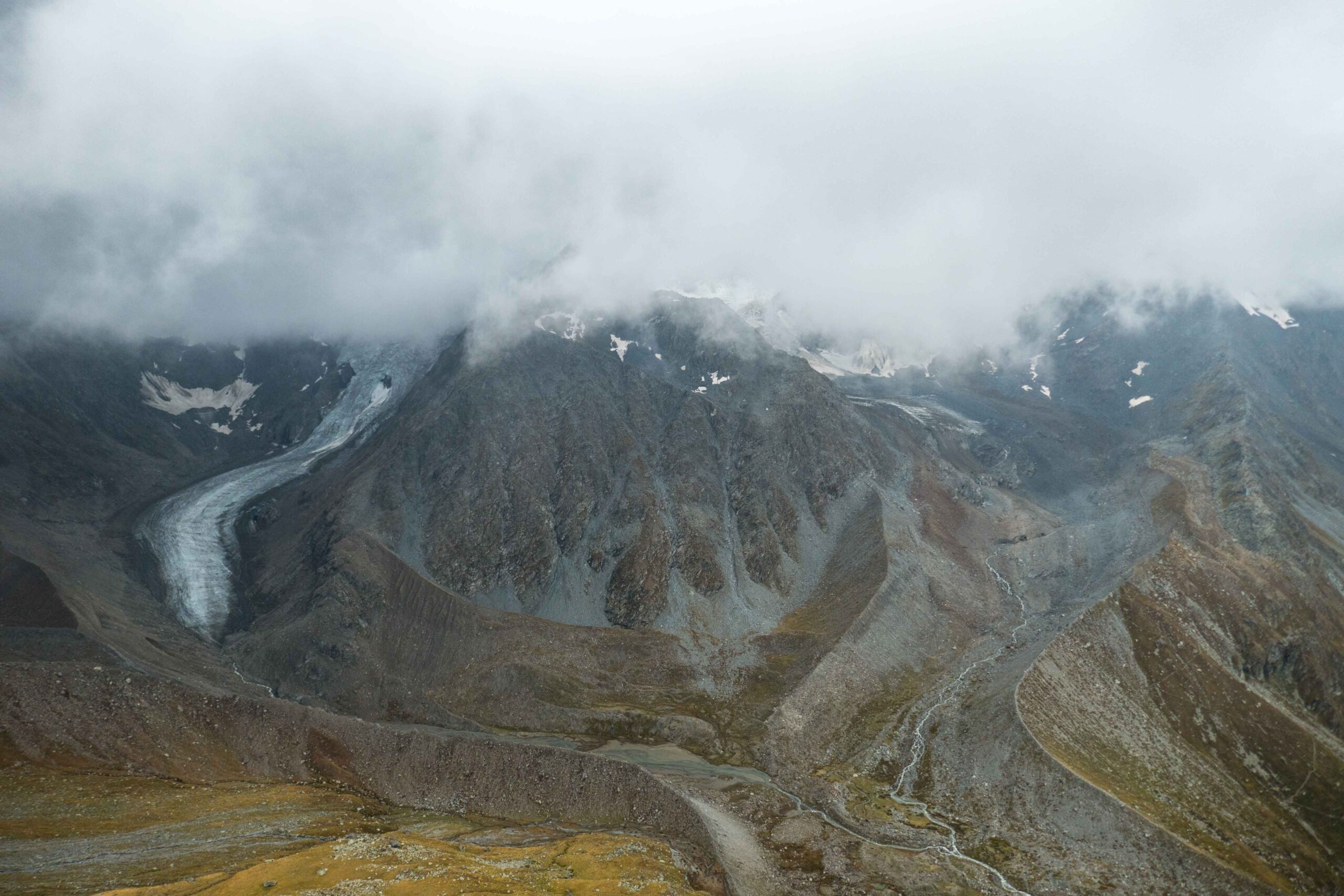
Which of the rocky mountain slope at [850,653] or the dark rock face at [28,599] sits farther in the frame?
the dark rock face at [28,599]

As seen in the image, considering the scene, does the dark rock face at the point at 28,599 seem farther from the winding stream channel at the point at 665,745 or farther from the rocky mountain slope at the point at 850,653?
the winding stream channel at the point at 665,745

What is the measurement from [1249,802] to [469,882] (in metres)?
111

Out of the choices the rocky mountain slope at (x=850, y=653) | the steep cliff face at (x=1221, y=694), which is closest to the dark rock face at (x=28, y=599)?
the rocky mountain slope at (x=850, y=653)

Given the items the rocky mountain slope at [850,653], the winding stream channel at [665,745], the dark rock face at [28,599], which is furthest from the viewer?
the dark rock face at [28,599]

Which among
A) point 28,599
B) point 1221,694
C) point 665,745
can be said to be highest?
point 28,599

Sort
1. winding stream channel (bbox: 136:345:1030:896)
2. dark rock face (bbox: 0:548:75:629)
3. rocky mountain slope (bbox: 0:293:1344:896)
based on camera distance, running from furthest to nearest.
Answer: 1. dark rock face (bbox: 0:548:75:629)
2. winding stream channel (bbox: 136:345:1030:896)
3. rocky mountain slope (bbox: 0:293:1344:896)

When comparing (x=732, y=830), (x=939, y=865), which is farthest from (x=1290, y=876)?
(x=732, y=830)

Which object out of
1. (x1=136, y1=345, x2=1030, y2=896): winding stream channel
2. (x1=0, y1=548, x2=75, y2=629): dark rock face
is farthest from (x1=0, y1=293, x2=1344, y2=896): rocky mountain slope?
(x1=136, y1=345, x2=1030, y2=896): winding stream channel

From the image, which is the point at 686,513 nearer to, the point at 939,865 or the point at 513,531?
the point at 513,531

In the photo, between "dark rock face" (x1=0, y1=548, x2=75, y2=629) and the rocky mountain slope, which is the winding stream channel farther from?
"dark rock face" (x1=0, y1=548, x2=75, y2=629)

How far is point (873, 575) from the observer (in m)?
169

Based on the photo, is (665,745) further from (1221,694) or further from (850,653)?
(1221,694)

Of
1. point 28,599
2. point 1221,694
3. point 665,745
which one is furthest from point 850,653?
point 28,599

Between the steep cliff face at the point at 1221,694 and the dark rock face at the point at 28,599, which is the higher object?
the dark rock face at the point at 28,599
